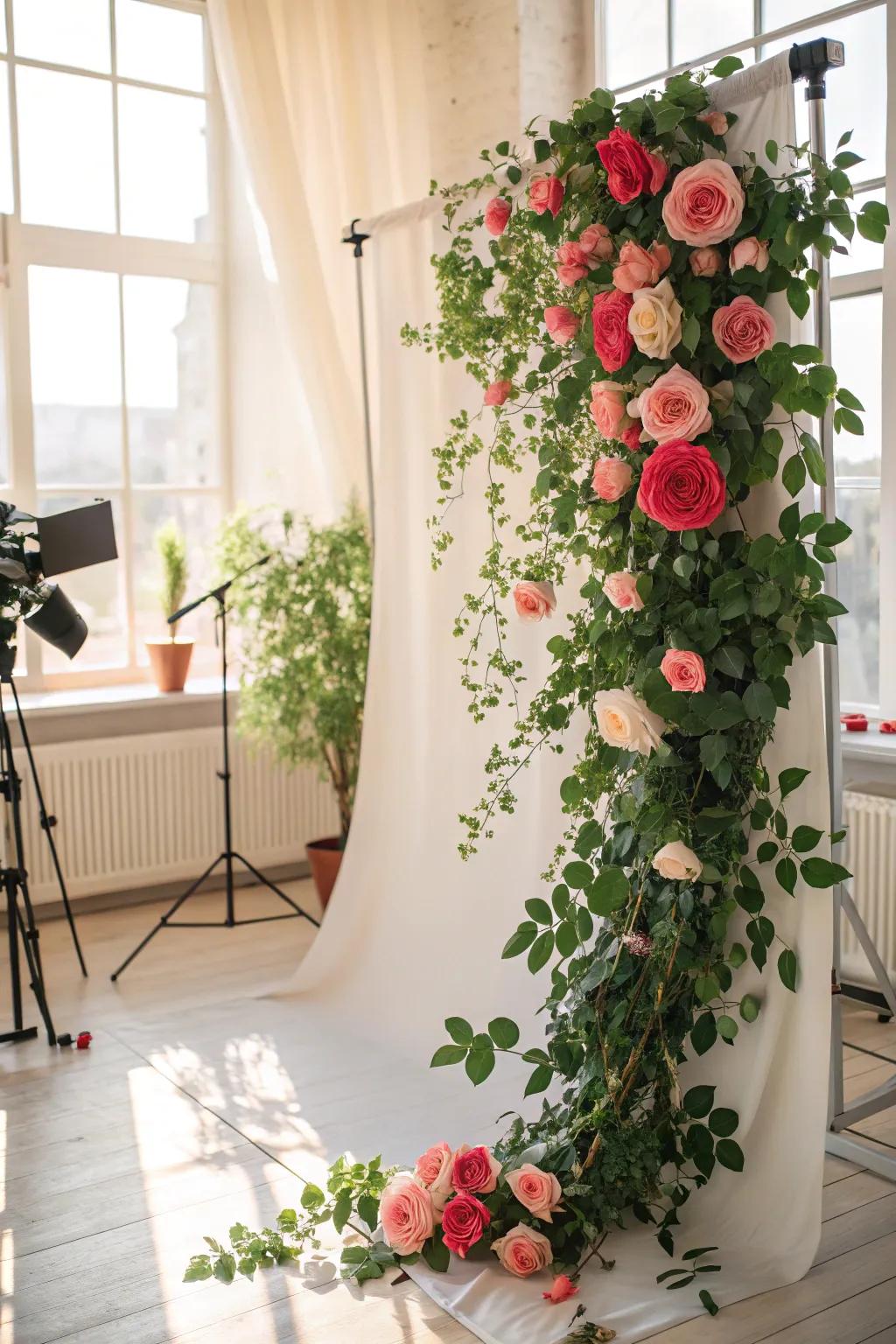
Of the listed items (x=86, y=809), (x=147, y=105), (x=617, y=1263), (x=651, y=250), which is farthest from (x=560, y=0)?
(x=617, y=1263)

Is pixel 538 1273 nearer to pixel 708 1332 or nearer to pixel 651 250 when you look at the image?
pixel 708 1332

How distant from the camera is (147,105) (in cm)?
512

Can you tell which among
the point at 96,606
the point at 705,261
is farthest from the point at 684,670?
the point at 96,606

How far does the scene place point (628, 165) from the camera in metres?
2.26

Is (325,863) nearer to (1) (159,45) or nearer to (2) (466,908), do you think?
(2) (466,908)

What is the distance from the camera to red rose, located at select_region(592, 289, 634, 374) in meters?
2.31

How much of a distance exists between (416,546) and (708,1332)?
80.1 inches

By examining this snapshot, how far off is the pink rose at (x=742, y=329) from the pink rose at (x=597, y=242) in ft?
0.94

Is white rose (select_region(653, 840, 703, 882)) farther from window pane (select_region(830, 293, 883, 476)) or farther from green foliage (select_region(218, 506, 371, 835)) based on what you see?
green foliage (select_region(218, 506, 371, 835))

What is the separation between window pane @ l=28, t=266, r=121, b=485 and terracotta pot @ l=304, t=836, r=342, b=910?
5.67 ft

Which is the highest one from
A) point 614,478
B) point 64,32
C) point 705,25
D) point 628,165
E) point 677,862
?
point 64,32

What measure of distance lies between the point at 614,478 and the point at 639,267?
37 centimetres

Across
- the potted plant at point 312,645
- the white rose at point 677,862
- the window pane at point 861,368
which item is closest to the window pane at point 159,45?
the potted plant at point 312,645

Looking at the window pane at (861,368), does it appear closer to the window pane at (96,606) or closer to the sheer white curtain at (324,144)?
the sheer white curtain at (324,144)
